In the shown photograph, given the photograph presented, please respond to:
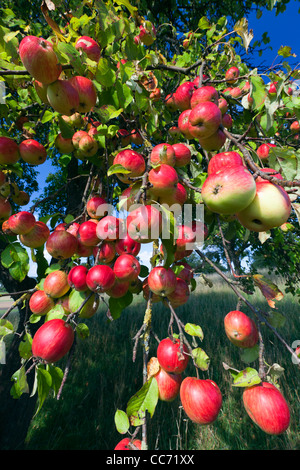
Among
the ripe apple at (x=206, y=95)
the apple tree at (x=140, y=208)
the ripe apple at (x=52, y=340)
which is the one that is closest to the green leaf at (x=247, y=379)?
the apple tree at (x=140, y=208)

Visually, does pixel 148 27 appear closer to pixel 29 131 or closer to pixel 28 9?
pixel 29 131

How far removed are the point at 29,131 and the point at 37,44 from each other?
2.17 ft

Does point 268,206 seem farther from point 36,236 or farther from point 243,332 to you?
point 36,236

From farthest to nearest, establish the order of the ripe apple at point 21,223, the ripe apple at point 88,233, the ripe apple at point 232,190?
the ripe apple at point 21,223
the ripe apple at point 88,233
the ripe apple at point 232,190

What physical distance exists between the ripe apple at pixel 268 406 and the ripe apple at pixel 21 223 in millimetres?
1472

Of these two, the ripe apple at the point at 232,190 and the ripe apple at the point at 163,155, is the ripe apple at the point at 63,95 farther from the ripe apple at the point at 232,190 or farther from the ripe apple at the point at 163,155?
the ripe apple at the point at 232,190

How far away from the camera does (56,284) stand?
4.76ft

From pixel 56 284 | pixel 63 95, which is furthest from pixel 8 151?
pixel 56 284

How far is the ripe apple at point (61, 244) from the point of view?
1427 millimetres

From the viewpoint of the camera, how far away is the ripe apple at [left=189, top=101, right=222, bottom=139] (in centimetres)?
119

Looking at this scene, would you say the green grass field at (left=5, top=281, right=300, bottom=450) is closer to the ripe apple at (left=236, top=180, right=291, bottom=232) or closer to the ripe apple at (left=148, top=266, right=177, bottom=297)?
the ripe apple at (left=148, top=266, right=177, bottom=297)

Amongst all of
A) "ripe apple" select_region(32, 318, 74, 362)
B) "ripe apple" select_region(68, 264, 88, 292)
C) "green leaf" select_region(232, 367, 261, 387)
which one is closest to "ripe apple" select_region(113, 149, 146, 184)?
"ripe apple" select_region(68, 264, 88, 292)

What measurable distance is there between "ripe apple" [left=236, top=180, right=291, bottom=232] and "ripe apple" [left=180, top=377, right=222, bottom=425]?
2.83 feet

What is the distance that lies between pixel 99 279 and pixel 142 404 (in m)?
0.59
